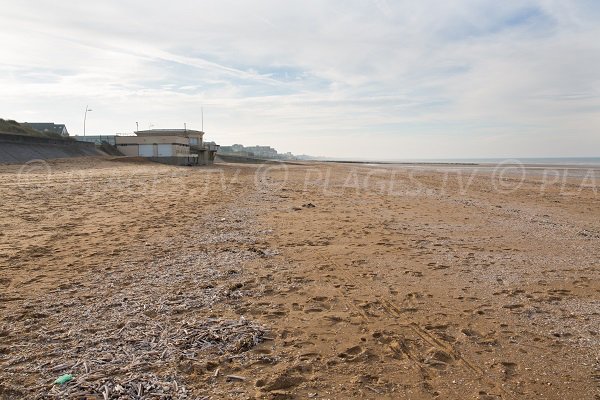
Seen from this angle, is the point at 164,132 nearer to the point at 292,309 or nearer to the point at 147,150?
the point at 147,150

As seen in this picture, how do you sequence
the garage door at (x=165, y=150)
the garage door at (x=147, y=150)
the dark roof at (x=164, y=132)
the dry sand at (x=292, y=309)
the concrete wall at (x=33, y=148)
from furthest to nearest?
1. the dark roof at (x=164, y=132)
2. the garage door at (x=147, y=150)
3. the garage door at (x=165, y=150)
4. the concrete wall at (x=33, y=148)
5. the dry sand at (x=292, y=309)

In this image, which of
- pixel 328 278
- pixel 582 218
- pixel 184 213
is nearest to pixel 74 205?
pixel 184 213

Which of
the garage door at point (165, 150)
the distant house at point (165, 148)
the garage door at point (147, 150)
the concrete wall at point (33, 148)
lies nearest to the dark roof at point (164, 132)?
the distant house at point (165, 148)

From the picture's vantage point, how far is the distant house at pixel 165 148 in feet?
144

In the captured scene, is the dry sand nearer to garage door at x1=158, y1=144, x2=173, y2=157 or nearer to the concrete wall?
the concrete wall

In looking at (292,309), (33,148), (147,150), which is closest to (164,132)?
(147,150)

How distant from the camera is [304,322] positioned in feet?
14.6

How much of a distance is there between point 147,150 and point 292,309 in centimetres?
4416

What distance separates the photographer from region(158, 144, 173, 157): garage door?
144 feet

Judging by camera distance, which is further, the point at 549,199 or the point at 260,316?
the point at 549,199

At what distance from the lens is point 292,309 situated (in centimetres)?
479

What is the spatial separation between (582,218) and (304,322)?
1126 cm

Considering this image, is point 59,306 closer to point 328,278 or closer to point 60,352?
point 60,352

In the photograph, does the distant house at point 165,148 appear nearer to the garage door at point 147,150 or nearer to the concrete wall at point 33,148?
the garage door at point 147,150
